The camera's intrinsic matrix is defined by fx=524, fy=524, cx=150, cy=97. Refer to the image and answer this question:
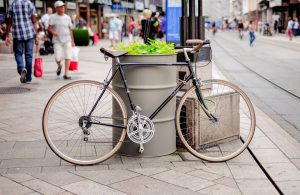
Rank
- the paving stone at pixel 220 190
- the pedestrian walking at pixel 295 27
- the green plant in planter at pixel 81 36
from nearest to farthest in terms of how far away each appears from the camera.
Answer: the paving stone at pixel 220 190 → the green plant in planter at pixel 81 36 → the pedestrian walking at pixel 295 27

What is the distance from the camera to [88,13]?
51.6 m

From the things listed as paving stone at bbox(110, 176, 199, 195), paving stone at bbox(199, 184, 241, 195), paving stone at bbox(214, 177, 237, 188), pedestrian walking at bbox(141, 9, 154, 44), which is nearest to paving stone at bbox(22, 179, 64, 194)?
paving stone at bbox(110, 176, 199, 195)

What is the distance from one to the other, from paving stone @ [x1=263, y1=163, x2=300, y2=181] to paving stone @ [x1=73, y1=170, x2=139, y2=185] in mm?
1189

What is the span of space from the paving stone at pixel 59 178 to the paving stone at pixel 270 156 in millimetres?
1764

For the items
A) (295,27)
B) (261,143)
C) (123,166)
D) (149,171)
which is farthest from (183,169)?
(295,27)

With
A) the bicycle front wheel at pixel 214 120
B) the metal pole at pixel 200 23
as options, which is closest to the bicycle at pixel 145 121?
the bicycle front wheel at pixel 214 120

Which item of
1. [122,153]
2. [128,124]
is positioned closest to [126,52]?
[128,124]

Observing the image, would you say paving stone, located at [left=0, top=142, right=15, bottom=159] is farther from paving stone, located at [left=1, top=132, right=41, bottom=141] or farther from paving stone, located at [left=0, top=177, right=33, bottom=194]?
paving stone, located at [left=0, top=177, right=33, bottom=194]

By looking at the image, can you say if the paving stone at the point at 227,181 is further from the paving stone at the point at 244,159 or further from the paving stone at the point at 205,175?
the paving stone at the point at 244,159

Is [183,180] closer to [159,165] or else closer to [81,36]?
[159,165]

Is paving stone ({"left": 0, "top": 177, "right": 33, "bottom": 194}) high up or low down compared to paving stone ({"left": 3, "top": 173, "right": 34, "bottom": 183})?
down

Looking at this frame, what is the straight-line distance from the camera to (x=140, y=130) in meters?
4.80

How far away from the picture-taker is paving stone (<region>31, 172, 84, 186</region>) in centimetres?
431

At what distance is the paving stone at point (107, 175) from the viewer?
172 inches
